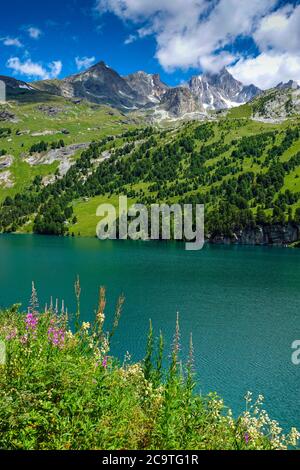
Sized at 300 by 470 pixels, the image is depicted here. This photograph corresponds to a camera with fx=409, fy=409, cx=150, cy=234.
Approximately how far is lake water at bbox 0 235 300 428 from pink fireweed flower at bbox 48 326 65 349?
21778mm

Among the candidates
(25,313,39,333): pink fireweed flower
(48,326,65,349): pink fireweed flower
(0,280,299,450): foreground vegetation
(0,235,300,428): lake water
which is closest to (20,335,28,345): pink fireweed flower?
(0,280,299,450): foreground vegetation

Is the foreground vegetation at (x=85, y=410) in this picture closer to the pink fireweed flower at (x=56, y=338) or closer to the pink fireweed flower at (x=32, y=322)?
the pink fireweed flower at (x=56, y=338)

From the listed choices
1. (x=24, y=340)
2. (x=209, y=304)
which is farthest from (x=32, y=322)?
(x=209, y=304)

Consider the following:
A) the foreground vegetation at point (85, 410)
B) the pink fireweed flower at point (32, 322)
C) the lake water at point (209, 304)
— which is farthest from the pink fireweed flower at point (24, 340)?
the lake water at point (209, 304)

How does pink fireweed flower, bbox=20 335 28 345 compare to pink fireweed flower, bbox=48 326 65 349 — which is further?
pink fireweed flower, bbox=48 326 65 349

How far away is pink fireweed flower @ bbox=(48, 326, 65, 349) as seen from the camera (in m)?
13.9

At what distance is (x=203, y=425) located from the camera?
13133 millimetres

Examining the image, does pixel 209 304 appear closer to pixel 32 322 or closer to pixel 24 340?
pixel 32 322

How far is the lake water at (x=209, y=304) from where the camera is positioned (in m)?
38.9

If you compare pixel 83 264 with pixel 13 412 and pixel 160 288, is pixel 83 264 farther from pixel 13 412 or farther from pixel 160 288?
pixel 13 412

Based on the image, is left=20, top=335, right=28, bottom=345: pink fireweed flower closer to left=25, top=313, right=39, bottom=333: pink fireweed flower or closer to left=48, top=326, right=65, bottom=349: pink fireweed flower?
left=48, top=326, right=65, bottom=349: pink fireweed flower

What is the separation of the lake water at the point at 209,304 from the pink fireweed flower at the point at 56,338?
2178cm

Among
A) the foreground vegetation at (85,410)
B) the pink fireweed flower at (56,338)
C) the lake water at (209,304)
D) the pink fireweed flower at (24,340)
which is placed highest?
the pink fireweed flower at (24,340)

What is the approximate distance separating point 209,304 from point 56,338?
197 feet
